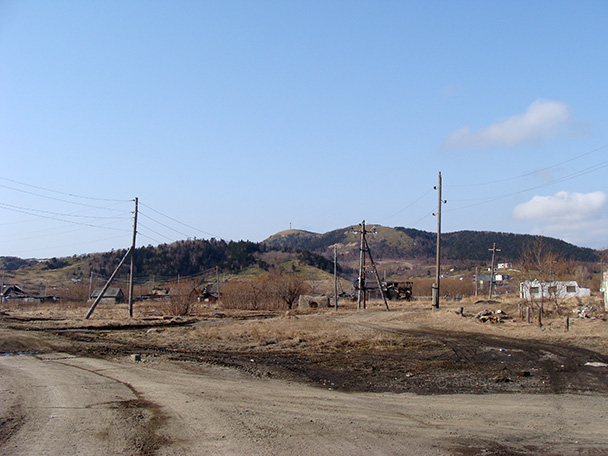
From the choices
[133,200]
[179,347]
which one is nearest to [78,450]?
[179,347]

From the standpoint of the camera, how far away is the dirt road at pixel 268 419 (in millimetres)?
6977

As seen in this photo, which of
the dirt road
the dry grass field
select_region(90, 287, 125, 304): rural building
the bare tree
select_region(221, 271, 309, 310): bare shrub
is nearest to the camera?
the dirt road

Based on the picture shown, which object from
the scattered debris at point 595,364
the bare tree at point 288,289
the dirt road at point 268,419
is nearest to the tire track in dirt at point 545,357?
the scattered debris at point 595,364

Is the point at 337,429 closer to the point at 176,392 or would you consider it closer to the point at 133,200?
the point at 176,392

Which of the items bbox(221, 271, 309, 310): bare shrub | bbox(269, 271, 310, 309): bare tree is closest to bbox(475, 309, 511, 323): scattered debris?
bbox(221, 271, 309, 310): bare shrub

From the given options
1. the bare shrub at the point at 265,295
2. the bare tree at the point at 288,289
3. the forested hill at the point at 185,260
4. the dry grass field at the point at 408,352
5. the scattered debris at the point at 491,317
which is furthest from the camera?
the forested hill at the point at 185,260

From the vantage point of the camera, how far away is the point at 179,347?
1947 centimetres

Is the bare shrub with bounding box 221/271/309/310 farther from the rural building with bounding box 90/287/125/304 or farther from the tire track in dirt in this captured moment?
the tire track in dirt

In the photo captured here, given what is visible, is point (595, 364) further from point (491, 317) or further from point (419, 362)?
point (491, 317)

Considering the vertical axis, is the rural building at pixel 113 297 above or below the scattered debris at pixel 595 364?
below

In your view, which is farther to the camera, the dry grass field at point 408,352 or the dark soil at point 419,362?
the dry grass field at point 408,352

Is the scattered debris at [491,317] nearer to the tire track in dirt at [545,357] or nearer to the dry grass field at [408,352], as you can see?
the dry grass field at [408,352]

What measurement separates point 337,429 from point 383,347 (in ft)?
39.2

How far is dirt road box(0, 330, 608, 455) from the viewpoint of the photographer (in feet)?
22.9
